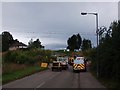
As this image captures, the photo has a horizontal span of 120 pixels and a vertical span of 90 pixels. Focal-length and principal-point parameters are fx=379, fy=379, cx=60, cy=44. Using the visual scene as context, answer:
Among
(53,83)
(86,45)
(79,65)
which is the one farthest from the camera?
(86,45)

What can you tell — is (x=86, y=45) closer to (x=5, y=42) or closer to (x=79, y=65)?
(x=5, y=42)

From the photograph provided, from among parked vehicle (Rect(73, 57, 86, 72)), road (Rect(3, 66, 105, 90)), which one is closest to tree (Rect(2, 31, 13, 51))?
parked vehicle (Rect(73, 57, 86, 72))

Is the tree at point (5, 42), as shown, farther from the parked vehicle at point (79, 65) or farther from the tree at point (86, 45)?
the parked vehicle at point (79, 65)

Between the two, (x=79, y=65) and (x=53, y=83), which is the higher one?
(x=79, y=65)

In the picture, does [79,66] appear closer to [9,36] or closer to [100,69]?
[100,69]

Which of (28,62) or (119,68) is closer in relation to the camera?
(119,68)

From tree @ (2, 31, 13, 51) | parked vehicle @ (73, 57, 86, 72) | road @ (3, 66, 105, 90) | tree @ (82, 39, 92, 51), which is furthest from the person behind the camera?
tree @ (82, 39, 92, 51)

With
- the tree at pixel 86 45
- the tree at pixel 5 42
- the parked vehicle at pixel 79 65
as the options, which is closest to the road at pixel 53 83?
the parked vehicle at pixel 79 65

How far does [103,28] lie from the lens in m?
48.3

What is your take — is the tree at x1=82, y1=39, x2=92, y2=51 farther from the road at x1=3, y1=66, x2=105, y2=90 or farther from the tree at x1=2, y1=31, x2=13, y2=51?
the road at x1=3, y1=66, x2=105, y2=90

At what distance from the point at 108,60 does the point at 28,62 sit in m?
50.0

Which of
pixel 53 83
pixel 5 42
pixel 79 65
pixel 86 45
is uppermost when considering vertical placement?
pixel 5 42

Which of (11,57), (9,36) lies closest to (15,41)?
(9,36)

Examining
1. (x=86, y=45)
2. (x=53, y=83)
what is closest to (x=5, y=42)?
(x=86, y=45)
